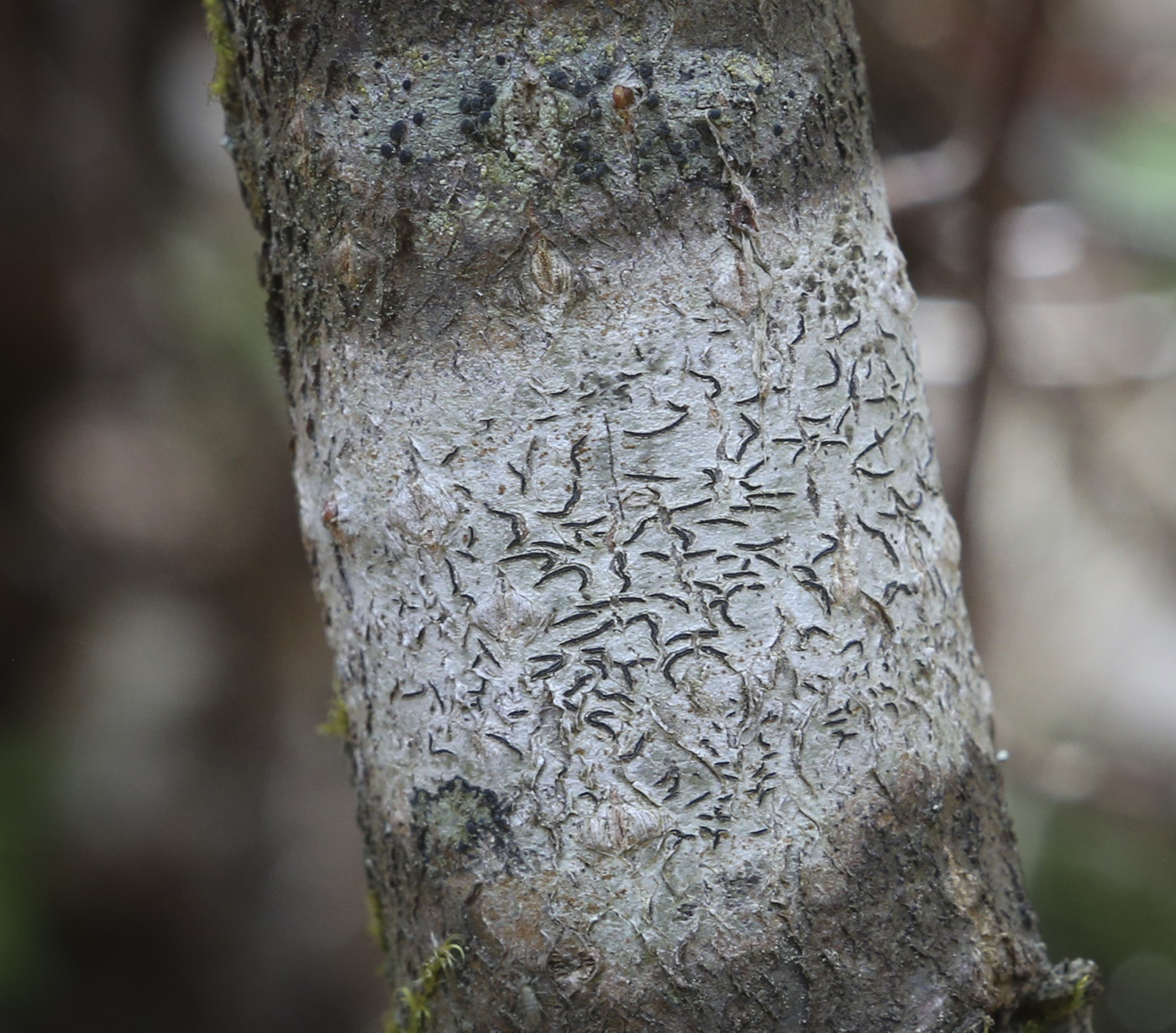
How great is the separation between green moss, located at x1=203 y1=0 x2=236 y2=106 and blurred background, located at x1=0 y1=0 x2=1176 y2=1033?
1676 mm

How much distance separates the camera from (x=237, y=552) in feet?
8.04

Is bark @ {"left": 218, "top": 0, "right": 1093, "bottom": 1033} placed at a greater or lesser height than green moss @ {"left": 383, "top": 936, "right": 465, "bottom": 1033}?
greater

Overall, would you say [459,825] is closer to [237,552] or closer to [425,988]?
[425,988]

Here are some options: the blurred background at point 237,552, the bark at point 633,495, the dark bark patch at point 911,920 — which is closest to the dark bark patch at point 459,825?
the bark at point 633,495

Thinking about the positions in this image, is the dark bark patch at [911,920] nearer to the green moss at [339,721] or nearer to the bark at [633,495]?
the bark at [633,495]

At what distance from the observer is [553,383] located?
0.49 metres

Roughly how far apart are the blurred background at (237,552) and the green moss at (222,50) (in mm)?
1676

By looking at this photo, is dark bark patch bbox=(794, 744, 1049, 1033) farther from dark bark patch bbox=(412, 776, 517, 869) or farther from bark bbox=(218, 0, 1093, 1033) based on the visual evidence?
dark bark patch bbox=(412, 776, 517, 869)

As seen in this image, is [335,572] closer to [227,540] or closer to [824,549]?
[824,549]

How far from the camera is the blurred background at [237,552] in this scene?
7.41 ft

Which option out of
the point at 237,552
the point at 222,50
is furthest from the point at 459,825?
the point at 237,552

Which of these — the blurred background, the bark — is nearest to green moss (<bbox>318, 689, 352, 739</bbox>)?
the bark

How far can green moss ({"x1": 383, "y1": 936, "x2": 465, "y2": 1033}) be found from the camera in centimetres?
54

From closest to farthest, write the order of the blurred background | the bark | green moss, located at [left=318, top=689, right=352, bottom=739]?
the bark < green moss, located at [left=318, top=689, right=352, bottom=739] < the blurred background
